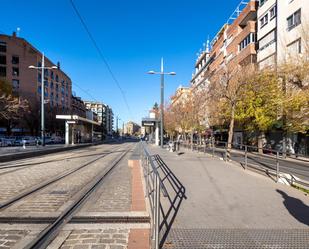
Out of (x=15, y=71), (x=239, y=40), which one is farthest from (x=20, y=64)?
(x=239, y=40)

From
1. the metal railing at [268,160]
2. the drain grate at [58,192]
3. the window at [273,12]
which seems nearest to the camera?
the drain grate at [58,192]

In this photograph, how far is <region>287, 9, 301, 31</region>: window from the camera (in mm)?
25703

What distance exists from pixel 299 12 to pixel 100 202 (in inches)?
1057

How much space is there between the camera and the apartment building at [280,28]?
2502 cm

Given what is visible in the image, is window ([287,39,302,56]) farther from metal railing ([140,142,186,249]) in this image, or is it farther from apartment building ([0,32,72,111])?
apartment building ([0,32,72,111])

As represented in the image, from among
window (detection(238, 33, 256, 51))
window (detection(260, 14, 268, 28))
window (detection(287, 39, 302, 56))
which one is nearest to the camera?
window (detection(287, 39, 302, 56))

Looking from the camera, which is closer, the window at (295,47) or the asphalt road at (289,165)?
the asphalt road at (289,165)

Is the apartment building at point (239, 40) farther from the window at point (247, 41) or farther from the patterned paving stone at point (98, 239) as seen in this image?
the patterned paving stone at point (98, 239)

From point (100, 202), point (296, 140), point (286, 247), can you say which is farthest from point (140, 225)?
point (296, 140)

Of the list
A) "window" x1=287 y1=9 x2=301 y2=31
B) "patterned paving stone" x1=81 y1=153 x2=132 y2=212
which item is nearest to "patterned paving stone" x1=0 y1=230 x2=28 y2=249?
"patterned paving stone" x1=81 y1=153 x2=132 y2=212

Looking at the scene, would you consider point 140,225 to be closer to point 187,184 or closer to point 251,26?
point 187,184

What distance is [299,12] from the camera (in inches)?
1011

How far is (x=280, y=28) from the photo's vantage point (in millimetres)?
28547

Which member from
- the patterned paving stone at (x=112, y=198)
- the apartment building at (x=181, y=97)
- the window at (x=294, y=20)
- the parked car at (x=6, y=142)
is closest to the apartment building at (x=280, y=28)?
the window at (x=294, y=20)
